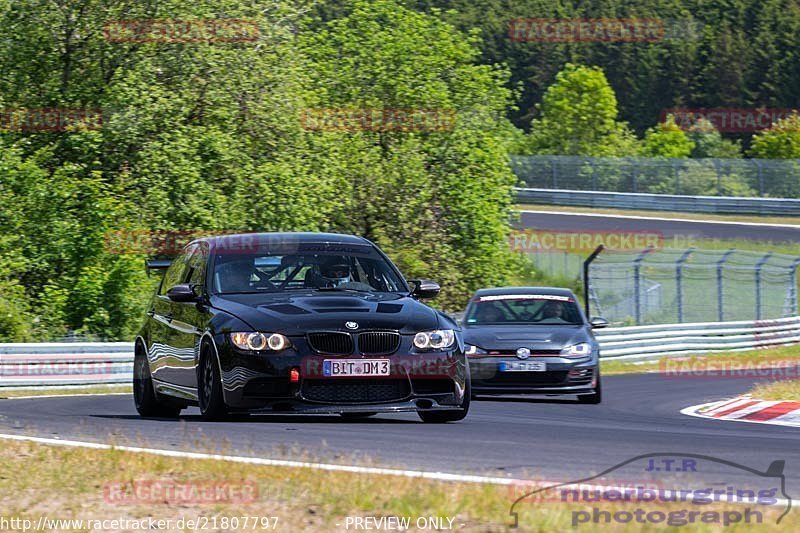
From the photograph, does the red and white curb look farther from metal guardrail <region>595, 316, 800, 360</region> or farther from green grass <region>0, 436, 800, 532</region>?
metal guardrail <region>595, 316, 800, 360</region>

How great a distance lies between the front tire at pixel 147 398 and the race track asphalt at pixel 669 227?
38268 millimetres

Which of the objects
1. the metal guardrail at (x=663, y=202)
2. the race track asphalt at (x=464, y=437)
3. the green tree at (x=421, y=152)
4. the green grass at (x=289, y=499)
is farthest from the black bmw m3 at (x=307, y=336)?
the metal guardrail at (x=663, y=202)

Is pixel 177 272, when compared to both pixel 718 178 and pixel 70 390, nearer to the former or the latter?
pixel 70 390

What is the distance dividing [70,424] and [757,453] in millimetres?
5494

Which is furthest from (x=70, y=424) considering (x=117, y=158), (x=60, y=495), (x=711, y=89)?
(x=711, y=89)

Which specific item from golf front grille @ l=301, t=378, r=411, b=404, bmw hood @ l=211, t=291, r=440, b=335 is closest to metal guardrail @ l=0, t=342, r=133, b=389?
bmw hood @ l=211, t=291, r=440, b=335

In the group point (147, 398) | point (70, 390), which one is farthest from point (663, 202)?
point (147, 398)

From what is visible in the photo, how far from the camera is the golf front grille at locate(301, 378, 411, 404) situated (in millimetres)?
10102

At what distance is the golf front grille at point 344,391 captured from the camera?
33.1ft

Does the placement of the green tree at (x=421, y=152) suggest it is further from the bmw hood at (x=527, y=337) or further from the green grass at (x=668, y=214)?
the bmw hood at (x=527, y=337)

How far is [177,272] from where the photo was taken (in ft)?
41.0

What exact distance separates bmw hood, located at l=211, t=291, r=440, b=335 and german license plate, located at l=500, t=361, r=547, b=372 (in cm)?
542

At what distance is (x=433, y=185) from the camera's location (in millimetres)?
37781

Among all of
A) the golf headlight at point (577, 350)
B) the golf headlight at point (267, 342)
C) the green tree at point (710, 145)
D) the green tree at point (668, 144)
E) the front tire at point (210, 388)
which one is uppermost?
the golf headlight at point (267, 342)
